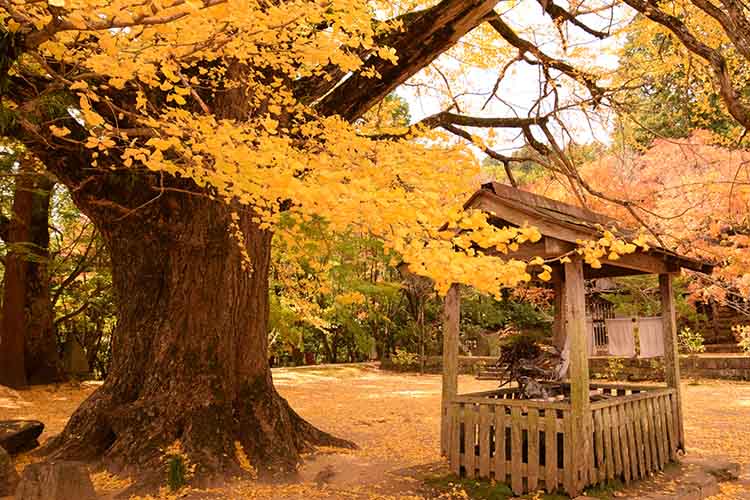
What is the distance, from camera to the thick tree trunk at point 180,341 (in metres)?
5.66

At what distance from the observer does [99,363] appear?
18.6m

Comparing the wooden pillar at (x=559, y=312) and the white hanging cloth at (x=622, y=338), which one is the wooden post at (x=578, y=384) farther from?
the white hanging cloth at (x=622, y=338)

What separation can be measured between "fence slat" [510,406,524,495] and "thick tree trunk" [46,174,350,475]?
2.30m

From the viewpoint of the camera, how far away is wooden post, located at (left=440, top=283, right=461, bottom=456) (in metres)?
5.76

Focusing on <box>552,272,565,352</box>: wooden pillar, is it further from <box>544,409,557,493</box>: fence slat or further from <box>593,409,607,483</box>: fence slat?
<box>544,409,557,493</box>: fence slat

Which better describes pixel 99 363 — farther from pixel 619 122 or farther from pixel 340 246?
pixel 619 122

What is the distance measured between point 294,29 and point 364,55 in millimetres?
2081

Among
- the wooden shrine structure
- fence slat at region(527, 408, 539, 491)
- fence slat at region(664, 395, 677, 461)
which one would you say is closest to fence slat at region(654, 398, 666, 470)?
the wooden shrine structure

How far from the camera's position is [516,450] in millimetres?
5043

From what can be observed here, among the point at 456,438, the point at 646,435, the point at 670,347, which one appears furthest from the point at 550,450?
the point at 670,347

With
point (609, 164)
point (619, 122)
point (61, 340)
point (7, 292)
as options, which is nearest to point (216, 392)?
point (619, 122)

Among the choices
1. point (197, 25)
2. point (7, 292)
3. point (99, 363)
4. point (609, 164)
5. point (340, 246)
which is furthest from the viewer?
point (609, 164)

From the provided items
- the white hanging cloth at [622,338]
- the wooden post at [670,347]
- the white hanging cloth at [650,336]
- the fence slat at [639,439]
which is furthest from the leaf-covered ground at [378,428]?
the white hanging cloth at [622,338]

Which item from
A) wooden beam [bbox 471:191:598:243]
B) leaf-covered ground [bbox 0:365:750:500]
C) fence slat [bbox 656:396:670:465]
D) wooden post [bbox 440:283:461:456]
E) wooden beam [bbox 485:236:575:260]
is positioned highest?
wooden beam [bbox 471:191:598:243]
